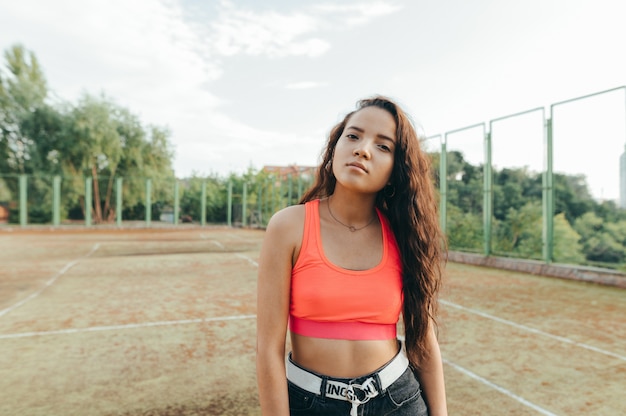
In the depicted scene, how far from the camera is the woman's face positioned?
148 centimetres

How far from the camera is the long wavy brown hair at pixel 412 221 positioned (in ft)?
5.24

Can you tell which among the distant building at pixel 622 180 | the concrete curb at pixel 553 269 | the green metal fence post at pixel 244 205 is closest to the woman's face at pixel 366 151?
the distant building at pixel 622 180

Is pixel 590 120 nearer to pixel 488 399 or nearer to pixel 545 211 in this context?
pixel 545 211

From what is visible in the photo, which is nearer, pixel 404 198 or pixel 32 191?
pixel 404 198

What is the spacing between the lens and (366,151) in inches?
58.3

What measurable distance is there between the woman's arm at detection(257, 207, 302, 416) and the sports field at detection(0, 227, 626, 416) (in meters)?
1.75

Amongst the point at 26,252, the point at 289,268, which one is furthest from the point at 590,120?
the point at 26,252

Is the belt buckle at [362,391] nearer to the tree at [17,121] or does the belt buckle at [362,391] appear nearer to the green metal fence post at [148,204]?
the green metal fence post at [148,204]

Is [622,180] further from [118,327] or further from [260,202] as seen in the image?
[260,202]

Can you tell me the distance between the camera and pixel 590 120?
8133mm

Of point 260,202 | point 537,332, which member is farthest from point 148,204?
point 537,332

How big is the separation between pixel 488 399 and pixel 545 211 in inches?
268

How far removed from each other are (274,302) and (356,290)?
0.24 m

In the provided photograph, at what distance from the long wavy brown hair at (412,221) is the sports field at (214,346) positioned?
163cm
